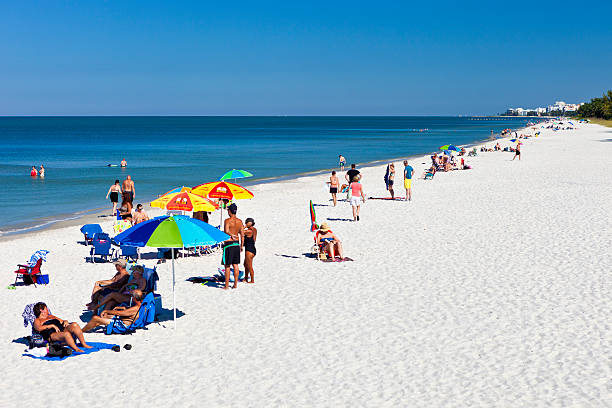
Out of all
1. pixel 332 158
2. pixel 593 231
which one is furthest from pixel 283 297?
pixel 332 158

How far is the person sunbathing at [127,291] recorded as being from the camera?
358 inches

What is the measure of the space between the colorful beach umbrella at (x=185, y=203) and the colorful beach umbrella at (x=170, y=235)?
3.69 m

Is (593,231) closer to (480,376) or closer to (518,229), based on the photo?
(518,229)

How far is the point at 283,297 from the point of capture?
34.0 ft

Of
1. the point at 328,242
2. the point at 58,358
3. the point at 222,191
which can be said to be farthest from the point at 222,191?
the point at 58,358

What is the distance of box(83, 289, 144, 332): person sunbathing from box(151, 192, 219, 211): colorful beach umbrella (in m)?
3.75

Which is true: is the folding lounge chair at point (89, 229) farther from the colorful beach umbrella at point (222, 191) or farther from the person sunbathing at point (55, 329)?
the person sunbathing at point (55, 329)

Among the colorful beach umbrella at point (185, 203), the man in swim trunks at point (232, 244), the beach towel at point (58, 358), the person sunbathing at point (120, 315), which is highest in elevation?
the colorful beach umbrella at point (185, 203)

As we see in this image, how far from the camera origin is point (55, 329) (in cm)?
802

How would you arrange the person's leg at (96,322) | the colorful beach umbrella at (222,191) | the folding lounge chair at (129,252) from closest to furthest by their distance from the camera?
the person's leg at (96,322) < the folding lounge chair at (129,252) < the colorful beach umbrella at (222,191)

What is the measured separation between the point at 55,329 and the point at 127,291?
1.46m

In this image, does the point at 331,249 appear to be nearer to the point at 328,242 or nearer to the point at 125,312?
the point at 328,242

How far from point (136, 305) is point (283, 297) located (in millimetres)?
2636

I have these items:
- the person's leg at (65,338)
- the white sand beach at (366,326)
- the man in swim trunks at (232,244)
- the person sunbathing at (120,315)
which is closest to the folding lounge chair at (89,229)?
the white sand beach at (366,326)
